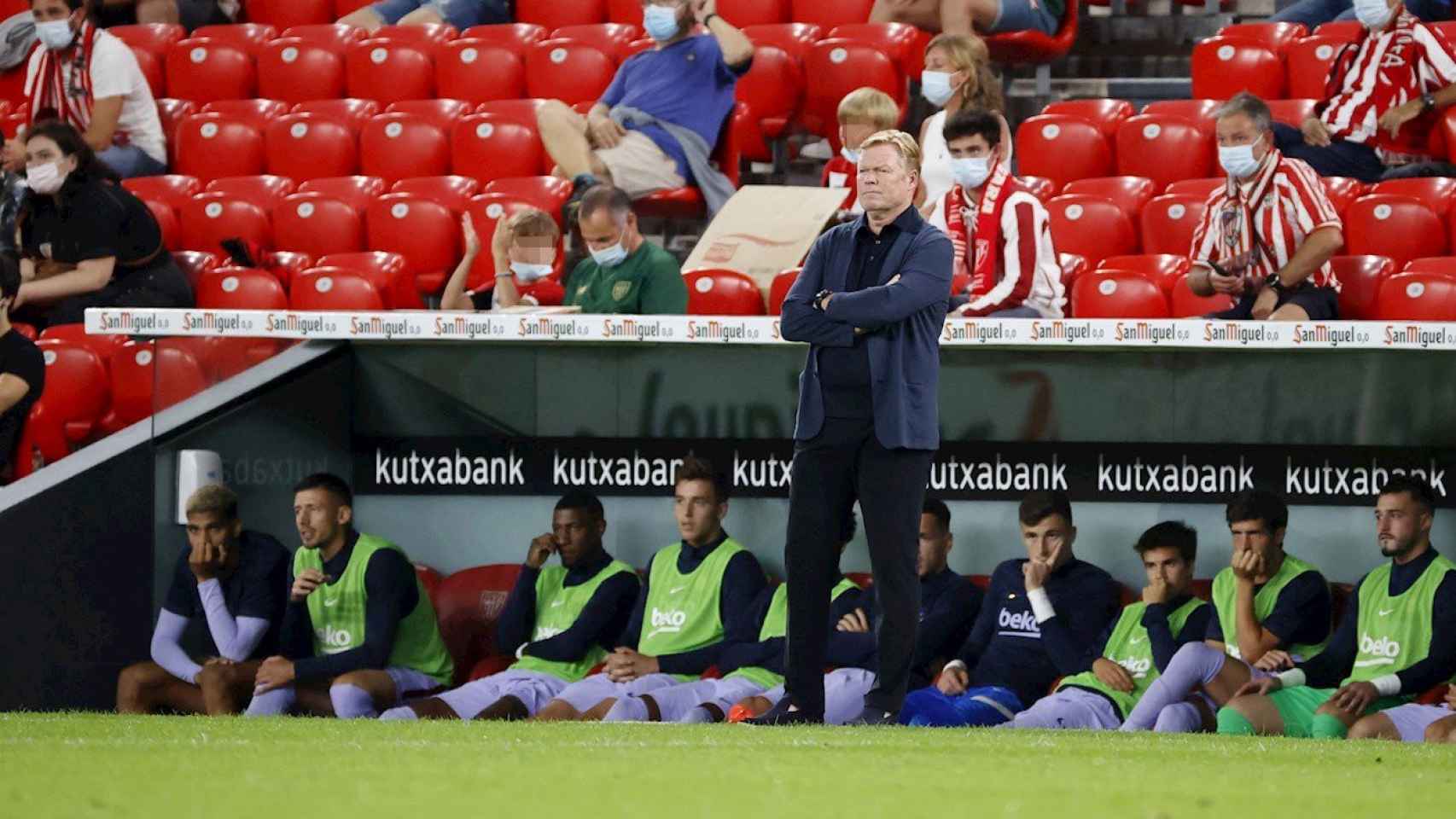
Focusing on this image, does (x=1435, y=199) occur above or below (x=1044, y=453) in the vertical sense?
above

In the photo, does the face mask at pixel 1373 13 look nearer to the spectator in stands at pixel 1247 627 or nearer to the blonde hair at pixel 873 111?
the blonde hair at pixel 873 111

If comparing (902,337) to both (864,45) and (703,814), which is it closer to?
(703,814)

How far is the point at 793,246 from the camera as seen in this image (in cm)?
955

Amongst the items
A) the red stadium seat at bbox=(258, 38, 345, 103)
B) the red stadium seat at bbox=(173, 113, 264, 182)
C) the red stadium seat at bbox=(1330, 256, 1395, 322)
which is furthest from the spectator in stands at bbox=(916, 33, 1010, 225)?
the red stadium seat at bbox=(258, 38, 345, 103)

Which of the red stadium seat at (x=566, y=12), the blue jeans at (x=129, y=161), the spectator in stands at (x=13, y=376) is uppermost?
the red stadium seat at (x=566, y=12)

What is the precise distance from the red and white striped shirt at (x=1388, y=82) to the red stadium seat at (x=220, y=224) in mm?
5408

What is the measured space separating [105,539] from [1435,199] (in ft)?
18.8

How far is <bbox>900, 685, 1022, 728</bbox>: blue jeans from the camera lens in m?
7.27

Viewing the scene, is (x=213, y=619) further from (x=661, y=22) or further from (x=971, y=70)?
(x=661, y=22)

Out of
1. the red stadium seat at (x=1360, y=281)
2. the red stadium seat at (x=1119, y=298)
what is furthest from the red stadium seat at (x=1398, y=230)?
the red stadium seat at (x=1119, y=298)

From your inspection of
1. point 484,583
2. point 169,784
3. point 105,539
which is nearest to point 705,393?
point 484,583

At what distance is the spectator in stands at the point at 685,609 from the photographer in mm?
7742

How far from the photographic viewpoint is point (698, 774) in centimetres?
484

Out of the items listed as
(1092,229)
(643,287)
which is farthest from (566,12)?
(643,287)
